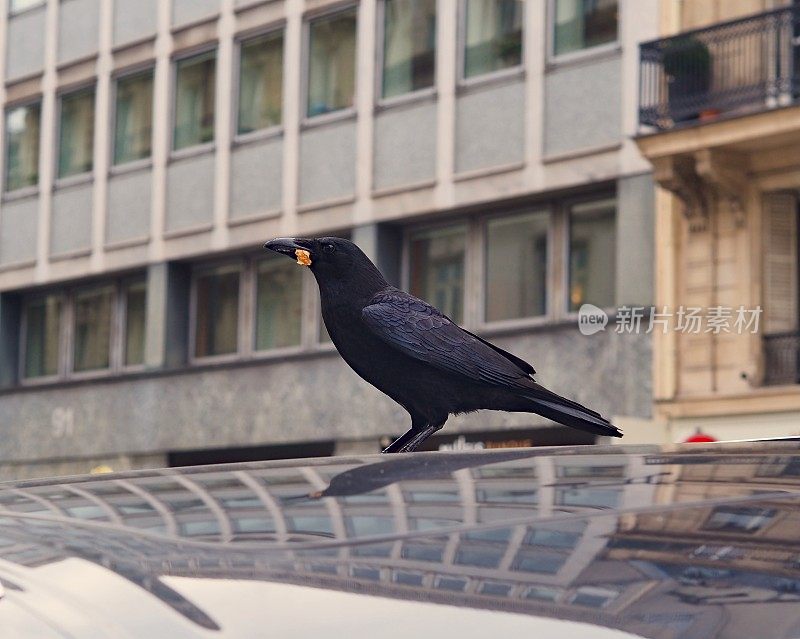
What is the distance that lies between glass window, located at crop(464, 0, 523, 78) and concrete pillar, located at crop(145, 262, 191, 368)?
5.68 m

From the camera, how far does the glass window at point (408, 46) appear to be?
2155 centimetres

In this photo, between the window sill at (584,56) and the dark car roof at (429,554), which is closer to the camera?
the dark car roof at (429,554)

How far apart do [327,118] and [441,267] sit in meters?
2.48

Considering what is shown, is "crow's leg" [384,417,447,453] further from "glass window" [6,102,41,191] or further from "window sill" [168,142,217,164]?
"glass window" [6,102,41,191]

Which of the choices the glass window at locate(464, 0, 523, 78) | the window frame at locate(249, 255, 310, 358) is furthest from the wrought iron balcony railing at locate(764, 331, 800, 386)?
the window frame at locate(249, 255, 310, 358)

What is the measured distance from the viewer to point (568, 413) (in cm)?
432

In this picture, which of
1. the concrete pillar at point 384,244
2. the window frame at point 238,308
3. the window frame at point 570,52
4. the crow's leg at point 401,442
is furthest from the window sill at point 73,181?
the crow's leg at point 401,442

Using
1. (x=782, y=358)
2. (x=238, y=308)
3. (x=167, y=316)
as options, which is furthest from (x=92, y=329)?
(x=782, y=358)

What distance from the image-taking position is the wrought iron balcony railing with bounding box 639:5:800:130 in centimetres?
1788

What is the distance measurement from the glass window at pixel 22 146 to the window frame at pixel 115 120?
1.75 m

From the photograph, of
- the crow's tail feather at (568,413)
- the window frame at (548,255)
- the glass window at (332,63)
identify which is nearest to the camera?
the crow's tail feather at (568,413)

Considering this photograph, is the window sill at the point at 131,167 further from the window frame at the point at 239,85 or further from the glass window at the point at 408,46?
the glass window at the point at 408,46

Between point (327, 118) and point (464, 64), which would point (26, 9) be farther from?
point (464, 64)

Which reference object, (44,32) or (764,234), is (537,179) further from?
(44,32)
